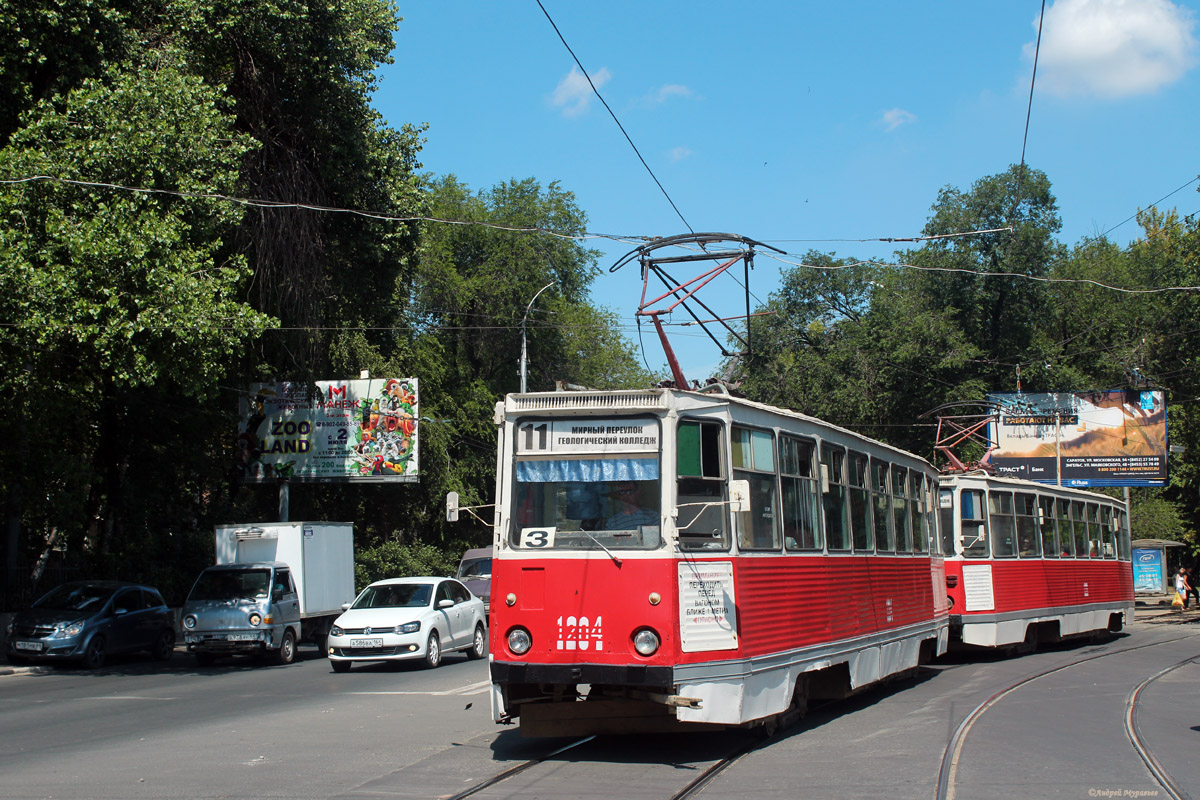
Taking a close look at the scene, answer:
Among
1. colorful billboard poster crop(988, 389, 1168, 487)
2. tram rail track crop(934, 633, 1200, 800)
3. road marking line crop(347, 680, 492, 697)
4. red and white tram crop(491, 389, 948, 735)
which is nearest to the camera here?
tram rail track crop(934, 633, 1200, 800)

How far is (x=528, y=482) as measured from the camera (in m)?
9.39

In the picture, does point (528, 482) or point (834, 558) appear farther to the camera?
point (834, 558)

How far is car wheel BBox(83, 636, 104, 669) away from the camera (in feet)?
68.8

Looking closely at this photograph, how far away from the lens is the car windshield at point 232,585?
70.6 feet

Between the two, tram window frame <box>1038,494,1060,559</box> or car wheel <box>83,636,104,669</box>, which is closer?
car wheel <box>83,636,104,669</box>

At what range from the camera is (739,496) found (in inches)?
353

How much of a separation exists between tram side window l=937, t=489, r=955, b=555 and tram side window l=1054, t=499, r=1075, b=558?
420 cm

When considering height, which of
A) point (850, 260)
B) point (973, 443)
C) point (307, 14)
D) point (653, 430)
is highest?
point (850, 260)

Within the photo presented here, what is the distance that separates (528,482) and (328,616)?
16.6 metres

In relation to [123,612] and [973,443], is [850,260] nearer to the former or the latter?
[973,443]

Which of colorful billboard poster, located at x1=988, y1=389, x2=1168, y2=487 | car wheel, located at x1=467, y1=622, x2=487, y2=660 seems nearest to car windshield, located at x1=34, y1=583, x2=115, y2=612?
car wheel, located at x1=467, y1=622, x2=487, y2=660

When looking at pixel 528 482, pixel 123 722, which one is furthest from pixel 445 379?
pixel 528 482

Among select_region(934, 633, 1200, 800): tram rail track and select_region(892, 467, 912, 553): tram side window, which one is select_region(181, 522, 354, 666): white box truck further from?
select_region(934, 633, 1200, 800): tram rail track

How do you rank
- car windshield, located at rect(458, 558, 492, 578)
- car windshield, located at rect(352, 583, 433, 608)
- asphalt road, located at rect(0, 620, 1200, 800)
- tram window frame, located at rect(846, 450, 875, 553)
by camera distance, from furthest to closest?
1. car windshield, located at rect(458, 558, 492, 578)
2. car windshield, located at rect(352, 583, 433, 608)
3. tram window frame, located at rect(846, 450, 875, 553)
4. asphalt road, located at rect(0, 620, 1200, 800)
